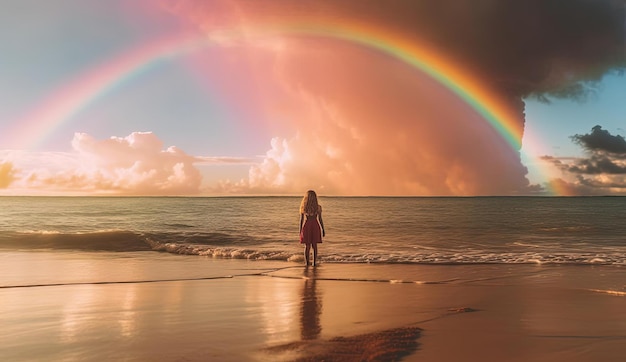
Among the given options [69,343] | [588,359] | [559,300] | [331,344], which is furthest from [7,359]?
[559,300]

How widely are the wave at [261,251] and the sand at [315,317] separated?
4510mm

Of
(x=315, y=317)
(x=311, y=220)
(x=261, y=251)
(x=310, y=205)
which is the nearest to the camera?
(x=315, y=317)

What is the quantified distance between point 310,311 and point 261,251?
50.0 ft

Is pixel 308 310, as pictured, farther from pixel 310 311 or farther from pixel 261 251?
pixel 261 251

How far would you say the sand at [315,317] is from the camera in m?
7.15

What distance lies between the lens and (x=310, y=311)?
10219 mm

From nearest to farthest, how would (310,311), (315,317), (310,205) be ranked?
(315,317)
(310,311)
(310,205)

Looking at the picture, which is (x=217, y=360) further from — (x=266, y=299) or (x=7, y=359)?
(x=266, y=299)

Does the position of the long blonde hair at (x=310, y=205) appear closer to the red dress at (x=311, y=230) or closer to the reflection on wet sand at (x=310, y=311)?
the red dress at (x=311, y=230)

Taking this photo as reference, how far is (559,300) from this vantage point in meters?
11.6

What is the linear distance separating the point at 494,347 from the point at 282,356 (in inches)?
116

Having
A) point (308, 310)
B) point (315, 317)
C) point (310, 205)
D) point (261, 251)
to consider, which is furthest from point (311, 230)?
point (315, 317)

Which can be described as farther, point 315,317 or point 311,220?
point 311,220

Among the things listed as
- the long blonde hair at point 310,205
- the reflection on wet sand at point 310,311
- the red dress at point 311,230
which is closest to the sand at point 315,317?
the reflection on wet sand at point 310,311
